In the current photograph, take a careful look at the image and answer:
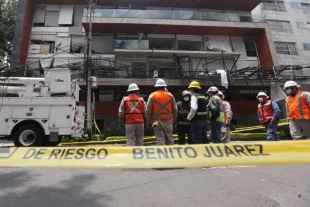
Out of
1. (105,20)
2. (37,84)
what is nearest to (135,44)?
(105,20)

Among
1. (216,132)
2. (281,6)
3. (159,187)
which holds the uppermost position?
(281,6)

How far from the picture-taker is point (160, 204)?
2.70m

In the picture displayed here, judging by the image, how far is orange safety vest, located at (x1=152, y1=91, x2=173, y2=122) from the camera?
185 inches

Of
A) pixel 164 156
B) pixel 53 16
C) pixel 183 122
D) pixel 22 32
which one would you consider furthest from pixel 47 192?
pixel 53 16

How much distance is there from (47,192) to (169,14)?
56.2 feet

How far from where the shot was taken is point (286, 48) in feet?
68.4

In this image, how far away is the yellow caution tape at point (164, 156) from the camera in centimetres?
247

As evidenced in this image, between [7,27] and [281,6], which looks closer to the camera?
[7,27]

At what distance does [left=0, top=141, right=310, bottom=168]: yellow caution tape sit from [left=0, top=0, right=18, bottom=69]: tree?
2011 cm

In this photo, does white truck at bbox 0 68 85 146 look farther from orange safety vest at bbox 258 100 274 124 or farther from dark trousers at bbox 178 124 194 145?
orange safety vest at bbox 258 100 274 124

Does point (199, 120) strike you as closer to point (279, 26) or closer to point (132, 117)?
point (132, 117)

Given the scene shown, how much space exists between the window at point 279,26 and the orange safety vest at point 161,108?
21771mm

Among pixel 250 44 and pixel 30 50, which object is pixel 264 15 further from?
pixel 30 50

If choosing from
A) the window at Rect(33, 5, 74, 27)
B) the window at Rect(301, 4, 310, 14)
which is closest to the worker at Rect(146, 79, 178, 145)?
the window at Rect(33, 5, 74, 27)
